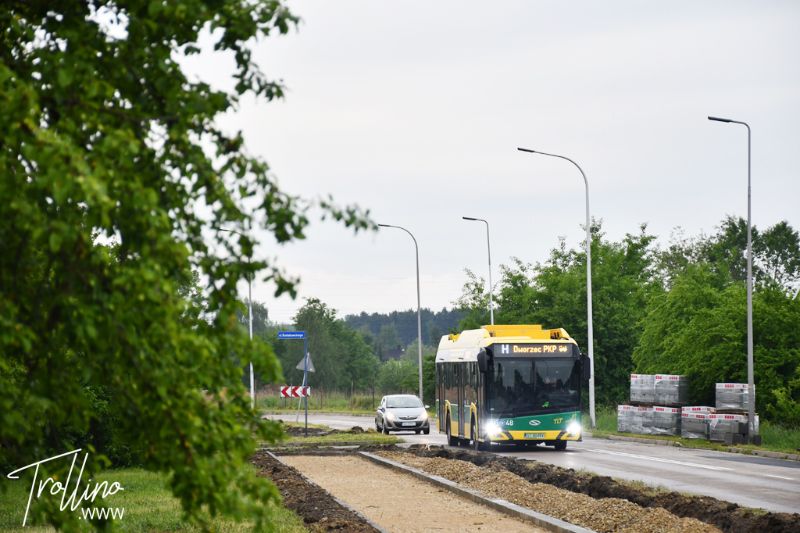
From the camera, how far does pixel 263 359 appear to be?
5.59 meters

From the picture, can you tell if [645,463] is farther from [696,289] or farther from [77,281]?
[77,281]

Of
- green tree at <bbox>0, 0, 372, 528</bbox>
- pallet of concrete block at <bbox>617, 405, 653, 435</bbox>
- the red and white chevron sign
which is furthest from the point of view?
pallet of concrete block at <bbox>617, 405, 653, 435</bbox>

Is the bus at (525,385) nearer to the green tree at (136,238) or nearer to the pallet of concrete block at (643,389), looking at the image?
the pallet of concrete block at (643,389)

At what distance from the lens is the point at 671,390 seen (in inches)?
1561

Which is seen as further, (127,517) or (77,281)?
(127,517)

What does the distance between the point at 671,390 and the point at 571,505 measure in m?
25.3

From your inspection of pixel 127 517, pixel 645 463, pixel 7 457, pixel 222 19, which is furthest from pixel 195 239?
pixel 645 463

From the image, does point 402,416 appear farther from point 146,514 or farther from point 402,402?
point 146,514

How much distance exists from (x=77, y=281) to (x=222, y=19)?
1460 mm

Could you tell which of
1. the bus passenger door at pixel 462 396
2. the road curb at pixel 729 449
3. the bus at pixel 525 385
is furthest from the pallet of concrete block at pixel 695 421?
the bus passenger door at pixel 462 396

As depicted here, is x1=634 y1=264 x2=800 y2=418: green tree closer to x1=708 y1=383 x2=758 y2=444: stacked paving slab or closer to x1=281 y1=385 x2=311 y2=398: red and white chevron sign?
x1=708 y1=383 x2=758 y2=444: stacked paving slab

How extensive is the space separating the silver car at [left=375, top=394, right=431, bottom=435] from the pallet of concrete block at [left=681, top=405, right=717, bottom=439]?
1103cm

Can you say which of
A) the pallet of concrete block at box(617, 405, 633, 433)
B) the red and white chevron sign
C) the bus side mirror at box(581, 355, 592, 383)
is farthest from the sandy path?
the pallet of concrete block at box(617, 405, 633, 433)

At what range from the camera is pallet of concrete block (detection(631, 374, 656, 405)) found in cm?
4093
